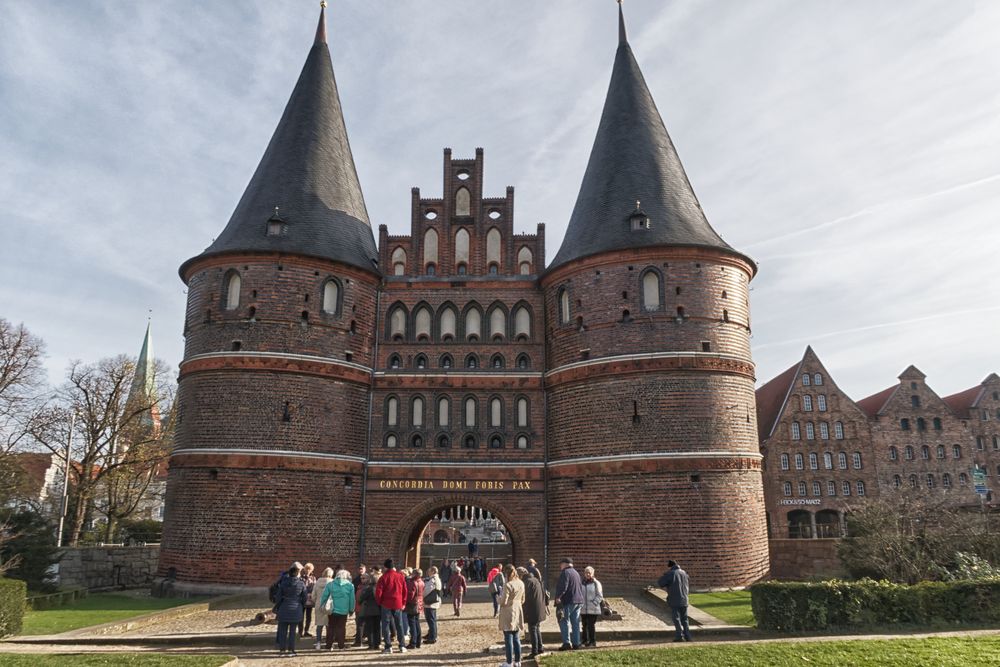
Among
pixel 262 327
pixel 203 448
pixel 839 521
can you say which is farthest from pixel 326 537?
pixel 839 521

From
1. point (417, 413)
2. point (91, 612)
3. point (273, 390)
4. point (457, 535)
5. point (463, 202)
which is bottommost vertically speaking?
point (91, 612)

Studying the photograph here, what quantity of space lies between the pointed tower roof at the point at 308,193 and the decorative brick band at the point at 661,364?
7.87 meters

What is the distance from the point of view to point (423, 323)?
23.7 metres

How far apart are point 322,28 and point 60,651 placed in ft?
77.9

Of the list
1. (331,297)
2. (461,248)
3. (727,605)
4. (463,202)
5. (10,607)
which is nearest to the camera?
(10,607)

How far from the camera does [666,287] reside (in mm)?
21453

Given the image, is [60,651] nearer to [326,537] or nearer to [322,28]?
[326,537]

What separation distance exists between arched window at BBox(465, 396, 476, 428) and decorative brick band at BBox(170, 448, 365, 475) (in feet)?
15.0

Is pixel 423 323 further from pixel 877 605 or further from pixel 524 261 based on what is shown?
pixel 877 605

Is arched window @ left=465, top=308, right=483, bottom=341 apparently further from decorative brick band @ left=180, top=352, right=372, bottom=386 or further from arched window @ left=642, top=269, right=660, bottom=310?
arched window @ left=642, top=269, right=660, bottom=310

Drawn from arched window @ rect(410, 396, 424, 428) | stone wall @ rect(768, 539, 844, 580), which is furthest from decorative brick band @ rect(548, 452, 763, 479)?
arched window @ rect(410, 396, 424, 428)

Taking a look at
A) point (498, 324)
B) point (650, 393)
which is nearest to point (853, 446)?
point (650, 393)

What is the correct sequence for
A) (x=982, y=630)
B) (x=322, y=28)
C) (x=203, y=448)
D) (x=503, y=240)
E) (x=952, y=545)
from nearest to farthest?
(x=982, y=630) → (x=952, y=545) → (x=203, y=448) → (x=503, y=240) → (x=322, y=28)

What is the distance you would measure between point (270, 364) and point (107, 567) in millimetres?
10589
